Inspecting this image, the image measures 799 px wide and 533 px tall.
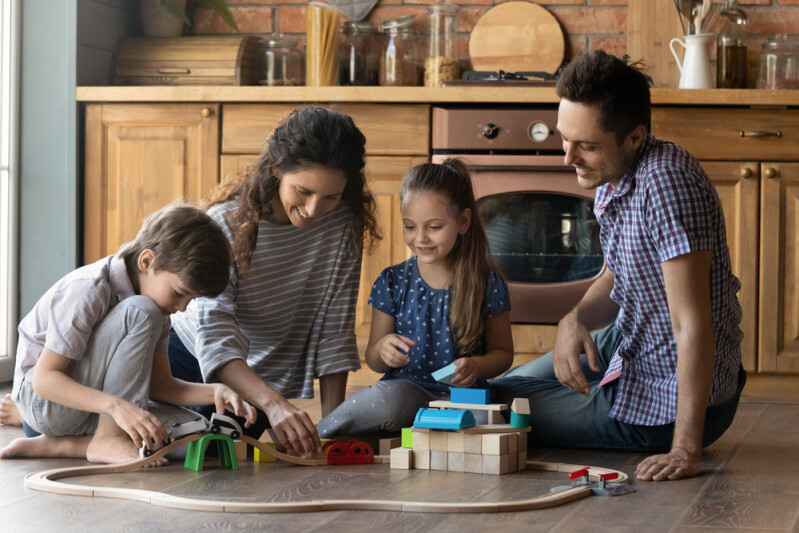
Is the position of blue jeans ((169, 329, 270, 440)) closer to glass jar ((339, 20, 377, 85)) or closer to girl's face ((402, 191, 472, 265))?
girl's face ((402, 191, 472, 265))

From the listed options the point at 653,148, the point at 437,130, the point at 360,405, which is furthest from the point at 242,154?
the point at 653,148

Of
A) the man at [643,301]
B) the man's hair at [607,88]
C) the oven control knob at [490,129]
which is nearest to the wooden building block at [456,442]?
the man at [643,301]

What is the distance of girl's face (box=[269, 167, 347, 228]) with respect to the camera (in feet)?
6.29

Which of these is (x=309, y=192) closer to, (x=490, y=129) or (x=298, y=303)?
(x=298, y=303)

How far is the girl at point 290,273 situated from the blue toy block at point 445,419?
0.20 meters

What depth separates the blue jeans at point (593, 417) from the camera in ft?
A: 6.43

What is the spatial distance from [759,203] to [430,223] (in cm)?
121

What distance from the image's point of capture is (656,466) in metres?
1.70

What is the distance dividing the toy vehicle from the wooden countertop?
4.52ft

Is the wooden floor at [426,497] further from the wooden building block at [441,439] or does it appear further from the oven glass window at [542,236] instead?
the oven glass window at [542,236]

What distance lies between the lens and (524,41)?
11.2 ft

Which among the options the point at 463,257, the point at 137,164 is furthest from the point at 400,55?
the point at 463,257

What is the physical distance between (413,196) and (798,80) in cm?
167

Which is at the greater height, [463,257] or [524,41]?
[524,41]
